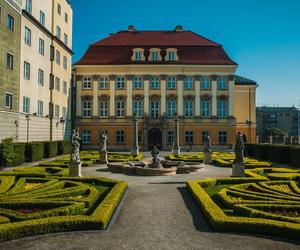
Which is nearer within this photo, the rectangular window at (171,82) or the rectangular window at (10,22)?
the rectangular window at (10,22)

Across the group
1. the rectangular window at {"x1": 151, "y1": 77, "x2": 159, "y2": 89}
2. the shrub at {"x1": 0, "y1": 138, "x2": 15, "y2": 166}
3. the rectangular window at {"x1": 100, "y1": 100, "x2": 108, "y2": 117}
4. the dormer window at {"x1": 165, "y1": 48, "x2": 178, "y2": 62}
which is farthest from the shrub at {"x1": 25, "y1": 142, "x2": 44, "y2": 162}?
the dormer window at {"x1": 165, "y1": 48, "x2": 178, "y2": 62}

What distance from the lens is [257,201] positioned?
11750 mm

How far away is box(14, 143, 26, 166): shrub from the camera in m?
26.0

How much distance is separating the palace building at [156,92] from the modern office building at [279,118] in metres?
102

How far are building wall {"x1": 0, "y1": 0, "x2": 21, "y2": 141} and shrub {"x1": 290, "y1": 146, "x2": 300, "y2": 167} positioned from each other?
24209mm

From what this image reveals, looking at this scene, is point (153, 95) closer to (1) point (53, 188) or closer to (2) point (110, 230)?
(1) point (53, 188)

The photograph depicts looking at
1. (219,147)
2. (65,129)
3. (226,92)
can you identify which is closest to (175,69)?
(226,92)

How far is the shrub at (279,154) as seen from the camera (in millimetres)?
30131

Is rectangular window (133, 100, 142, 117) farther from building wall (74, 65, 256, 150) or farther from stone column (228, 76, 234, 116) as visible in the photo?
stone column (228, 76, 234, 116)

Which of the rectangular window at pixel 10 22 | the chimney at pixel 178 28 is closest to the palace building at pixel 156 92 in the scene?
the chimney at pixel 178 28

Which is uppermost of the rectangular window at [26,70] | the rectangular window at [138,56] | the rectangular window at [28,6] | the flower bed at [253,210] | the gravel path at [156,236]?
the rectangular window at [28,6]

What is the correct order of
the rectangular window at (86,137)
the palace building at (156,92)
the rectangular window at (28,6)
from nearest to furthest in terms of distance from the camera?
1. the rectangular window at (28,6)
2. the palace building at (156,92)
3. the rectangular window at (86,137)

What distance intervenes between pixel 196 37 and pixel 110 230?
47195 millimetres

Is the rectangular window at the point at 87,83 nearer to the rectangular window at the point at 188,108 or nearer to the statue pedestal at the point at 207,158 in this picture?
the rectangular window at the point at 188,108
